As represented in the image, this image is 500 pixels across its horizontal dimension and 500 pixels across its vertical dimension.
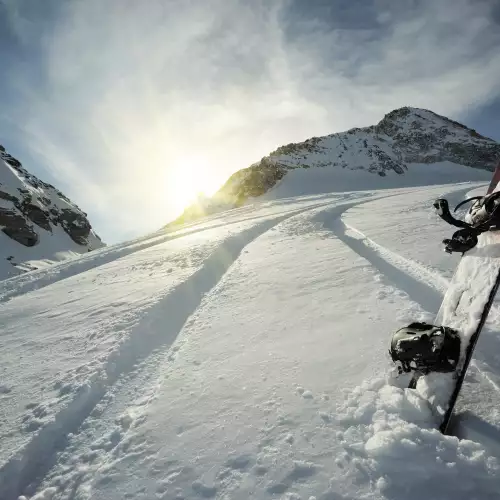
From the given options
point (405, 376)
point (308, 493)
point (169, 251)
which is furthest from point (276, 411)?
point (169, 251)

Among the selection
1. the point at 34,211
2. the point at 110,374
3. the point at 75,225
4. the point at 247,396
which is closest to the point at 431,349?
the point at 247,396

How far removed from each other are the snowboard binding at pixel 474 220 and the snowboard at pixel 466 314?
0.30ft

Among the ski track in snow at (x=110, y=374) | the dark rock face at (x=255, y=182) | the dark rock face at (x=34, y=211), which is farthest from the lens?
the dark rock face at (x=255, y=182)

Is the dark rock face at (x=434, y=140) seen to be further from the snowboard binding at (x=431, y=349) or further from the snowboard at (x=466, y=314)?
the snowboard binding at (x=431, y=349)

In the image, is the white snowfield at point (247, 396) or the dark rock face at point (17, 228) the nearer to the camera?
the white snowfield at point (247, 396)

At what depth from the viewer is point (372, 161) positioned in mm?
59875

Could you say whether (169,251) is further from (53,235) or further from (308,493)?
(53,235)

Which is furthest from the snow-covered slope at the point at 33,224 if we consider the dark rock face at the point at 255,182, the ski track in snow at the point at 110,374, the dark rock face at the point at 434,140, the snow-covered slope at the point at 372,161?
the dark rock face at the point at 434,140

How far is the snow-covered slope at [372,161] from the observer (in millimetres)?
49156

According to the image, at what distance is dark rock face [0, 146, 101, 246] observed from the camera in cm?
3400

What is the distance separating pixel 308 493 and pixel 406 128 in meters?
87.8

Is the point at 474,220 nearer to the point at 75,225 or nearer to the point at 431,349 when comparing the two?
the point at 431,349

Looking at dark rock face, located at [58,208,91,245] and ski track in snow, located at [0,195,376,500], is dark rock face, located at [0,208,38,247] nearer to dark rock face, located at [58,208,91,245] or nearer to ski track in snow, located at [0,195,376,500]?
dark rock face, located at [58,208,91,245]

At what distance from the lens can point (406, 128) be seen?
76312 mm
